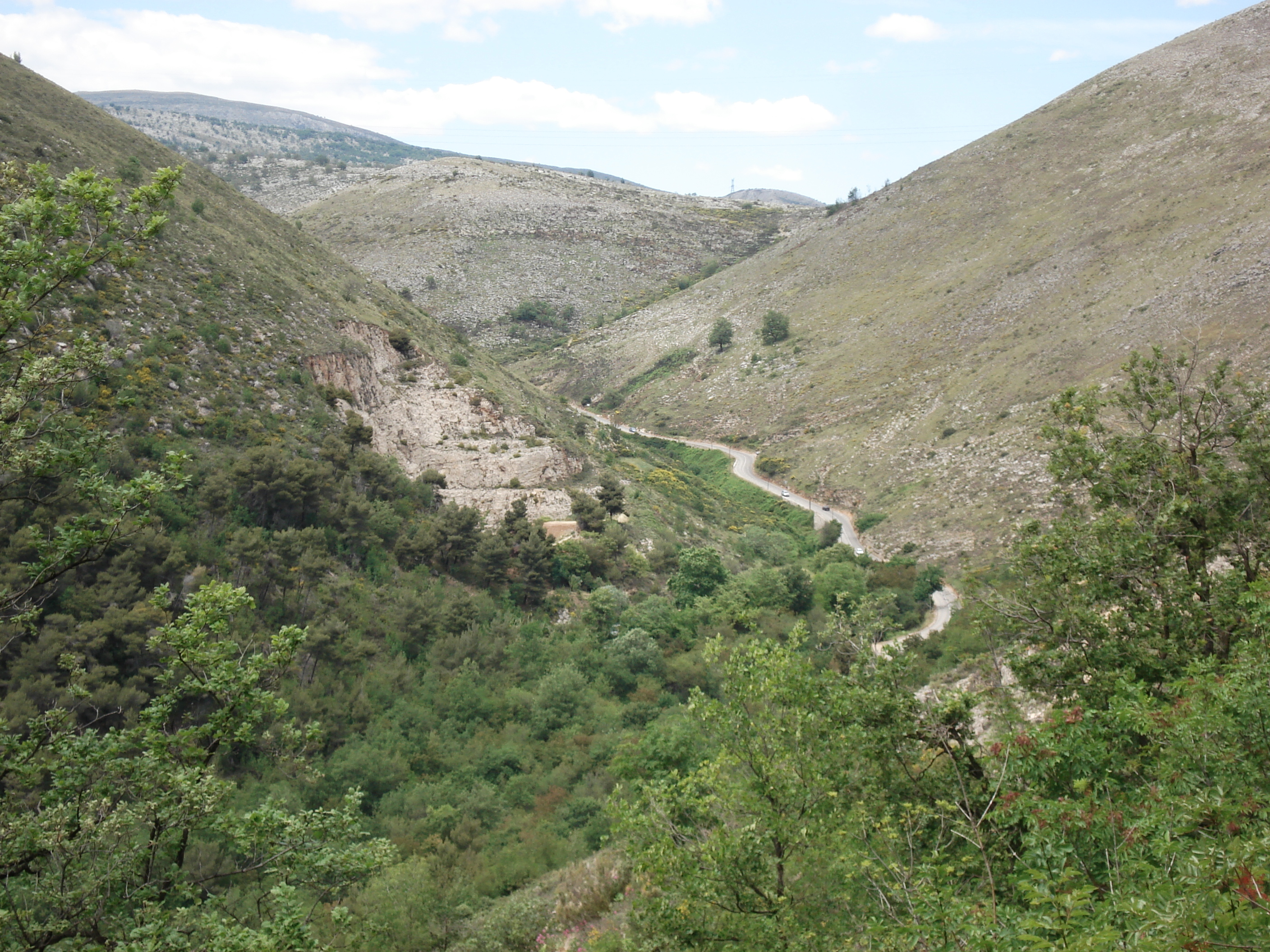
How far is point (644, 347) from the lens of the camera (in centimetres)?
8269

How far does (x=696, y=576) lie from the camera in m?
27.3

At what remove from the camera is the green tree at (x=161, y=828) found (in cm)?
534

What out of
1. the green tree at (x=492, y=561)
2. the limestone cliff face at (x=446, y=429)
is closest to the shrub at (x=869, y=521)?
the limestone cliff face at (x=446, y=429)

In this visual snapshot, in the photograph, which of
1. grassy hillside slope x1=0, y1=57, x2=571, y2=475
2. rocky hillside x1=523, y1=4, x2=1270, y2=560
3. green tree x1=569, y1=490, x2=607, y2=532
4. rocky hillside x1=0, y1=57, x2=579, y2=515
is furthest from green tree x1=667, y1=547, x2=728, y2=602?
rocky hillside x1=523, y1=4, x2=1270, y2=560

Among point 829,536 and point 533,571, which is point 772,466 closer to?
point 829,536

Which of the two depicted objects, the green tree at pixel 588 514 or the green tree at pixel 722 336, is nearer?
the green tree at pixel 588 514

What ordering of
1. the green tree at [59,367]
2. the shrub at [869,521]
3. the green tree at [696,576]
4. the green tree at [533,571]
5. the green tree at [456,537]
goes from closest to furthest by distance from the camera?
the green tree at [59,367], the green tree at [456,537], the green tree at [533,571], the green tree at [696,576], the shrub at [869,521]

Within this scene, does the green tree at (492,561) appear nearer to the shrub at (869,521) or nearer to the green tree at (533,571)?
the green tree at (533,571)

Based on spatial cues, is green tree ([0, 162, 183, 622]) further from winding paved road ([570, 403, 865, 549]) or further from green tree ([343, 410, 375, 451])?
winding paved road ([570, 403, 865, 549])

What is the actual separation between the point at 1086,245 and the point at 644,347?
45.1 meters

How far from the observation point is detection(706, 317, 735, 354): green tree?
2990 inches


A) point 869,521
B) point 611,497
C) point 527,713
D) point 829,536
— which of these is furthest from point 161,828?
point 869,521

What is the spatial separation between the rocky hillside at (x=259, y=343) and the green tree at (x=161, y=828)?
52.0ft

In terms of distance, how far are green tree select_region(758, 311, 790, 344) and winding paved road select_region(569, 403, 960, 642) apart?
15873mm
